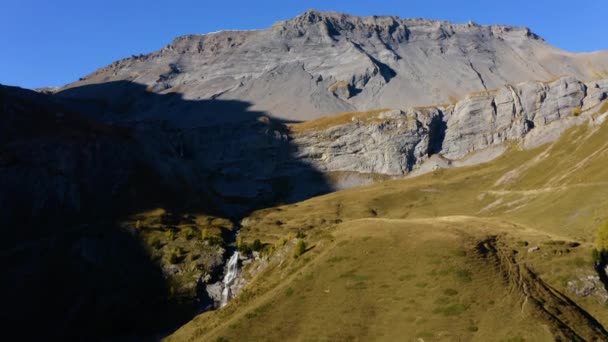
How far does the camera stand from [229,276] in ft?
370

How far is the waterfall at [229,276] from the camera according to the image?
4176 inches

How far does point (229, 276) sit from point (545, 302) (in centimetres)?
7358

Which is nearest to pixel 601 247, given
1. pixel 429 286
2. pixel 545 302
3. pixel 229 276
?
pixel 545 302

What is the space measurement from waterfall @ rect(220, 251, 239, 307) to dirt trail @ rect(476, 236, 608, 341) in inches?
2302

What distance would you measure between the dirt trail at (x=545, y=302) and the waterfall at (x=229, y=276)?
192 feet

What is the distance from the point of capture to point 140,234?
133250mm

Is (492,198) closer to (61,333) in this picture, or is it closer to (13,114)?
(61,333)

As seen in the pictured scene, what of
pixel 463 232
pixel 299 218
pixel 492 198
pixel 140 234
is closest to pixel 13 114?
pixel 140 234

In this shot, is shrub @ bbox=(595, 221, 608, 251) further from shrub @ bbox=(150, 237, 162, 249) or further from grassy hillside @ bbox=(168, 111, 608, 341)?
shrub @ bbox=(150, 237, 162, 249)

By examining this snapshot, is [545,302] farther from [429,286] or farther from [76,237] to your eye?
[76,237]

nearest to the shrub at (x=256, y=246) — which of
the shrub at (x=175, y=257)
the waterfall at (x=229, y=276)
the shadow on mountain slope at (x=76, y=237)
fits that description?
the waterfall at (x=229, y=276)

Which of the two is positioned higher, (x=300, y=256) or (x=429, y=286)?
(x=300, y=256)

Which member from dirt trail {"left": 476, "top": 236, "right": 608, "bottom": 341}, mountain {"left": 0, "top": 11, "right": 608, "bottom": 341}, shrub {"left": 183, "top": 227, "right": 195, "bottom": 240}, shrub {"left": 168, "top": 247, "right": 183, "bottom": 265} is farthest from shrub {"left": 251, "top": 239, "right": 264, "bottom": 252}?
dirt trail {"left": 476, "top": 236, "right": 608, "bottom": 341}

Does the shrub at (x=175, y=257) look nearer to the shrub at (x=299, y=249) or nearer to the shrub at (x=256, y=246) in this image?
the shrub at (x=256, y=246)
